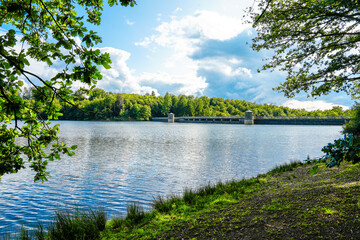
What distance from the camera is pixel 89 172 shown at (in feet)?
64.1

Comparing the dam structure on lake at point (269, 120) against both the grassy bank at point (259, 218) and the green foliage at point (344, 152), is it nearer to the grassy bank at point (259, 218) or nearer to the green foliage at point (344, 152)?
the grassy bank at point (259, 218)

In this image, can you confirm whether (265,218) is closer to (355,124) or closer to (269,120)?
(355,124)

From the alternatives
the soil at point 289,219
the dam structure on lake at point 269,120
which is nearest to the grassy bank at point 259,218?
the soil at point 289,219

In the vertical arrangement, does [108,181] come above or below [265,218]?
below

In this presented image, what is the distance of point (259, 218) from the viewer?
20.6 feet

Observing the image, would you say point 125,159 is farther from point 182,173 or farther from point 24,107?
point 24,107

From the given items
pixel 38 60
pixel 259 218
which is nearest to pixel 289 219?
pixel 259 218

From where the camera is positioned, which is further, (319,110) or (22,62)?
(319,110)

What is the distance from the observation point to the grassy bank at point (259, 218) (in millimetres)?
5266

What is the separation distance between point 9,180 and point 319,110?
206 metres

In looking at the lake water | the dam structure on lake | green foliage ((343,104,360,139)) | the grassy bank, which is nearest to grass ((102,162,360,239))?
the grassy bank

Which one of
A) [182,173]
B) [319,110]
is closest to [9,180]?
[182,173]

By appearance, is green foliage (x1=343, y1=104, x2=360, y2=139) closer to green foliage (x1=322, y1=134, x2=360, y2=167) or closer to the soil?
the soil

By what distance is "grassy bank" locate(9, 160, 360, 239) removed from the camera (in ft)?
17.3
